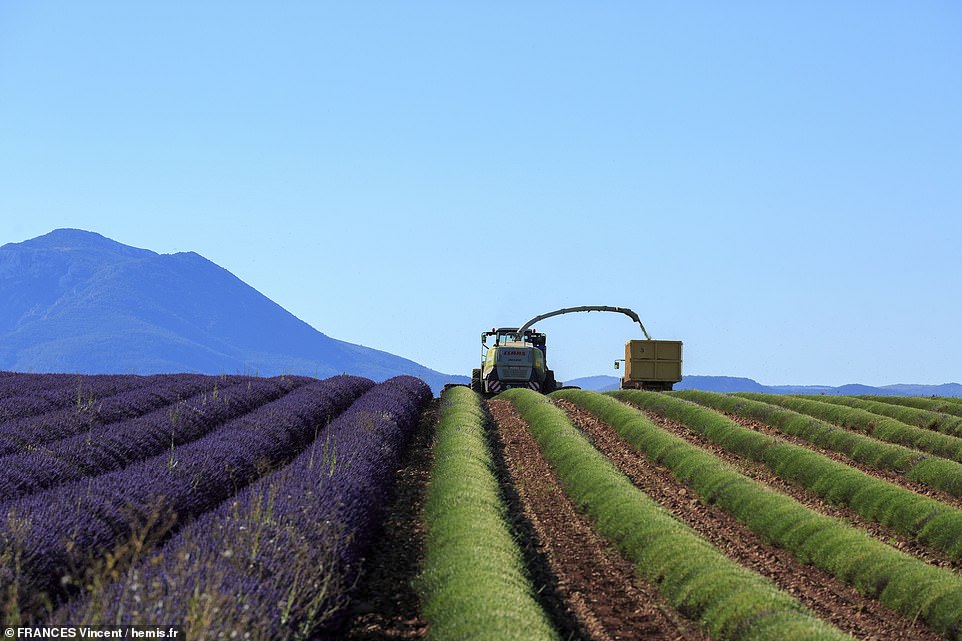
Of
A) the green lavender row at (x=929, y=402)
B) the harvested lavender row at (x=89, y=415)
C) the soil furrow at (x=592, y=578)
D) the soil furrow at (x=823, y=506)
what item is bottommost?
the soil furrow at (x=592, y=578)

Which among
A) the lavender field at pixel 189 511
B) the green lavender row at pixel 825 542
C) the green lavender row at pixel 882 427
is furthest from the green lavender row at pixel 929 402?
the lavender field at pixel 189 511

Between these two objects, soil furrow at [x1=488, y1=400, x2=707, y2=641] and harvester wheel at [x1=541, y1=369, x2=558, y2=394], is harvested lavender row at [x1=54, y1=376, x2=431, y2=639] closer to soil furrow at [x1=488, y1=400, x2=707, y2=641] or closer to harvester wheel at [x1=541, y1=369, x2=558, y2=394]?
soil furrow at [x1=488, y1=400, x2=707, y2=641]

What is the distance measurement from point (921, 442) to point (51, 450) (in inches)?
747

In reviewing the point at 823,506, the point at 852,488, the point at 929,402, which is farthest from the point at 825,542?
the point at 929,402

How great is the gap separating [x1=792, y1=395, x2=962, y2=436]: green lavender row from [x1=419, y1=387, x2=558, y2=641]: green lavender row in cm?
1427

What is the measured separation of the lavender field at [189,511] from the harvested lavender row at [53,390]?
0.10 m

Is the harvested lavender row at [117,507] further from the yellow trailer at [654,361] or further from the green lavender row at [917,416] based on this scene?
the yellow trailer at [654,361]

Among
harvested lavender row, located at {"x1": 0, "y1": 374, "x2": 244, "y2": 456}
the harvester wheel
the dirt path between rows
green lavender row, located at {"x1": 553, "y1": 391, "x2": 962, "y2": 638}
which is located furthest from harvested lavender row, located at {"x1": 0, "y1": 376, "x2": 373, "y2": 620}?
the harvester wheel

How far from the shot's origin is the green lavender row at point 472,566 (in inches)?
349

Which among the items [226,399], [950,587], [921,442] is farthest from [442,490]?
[921,442]

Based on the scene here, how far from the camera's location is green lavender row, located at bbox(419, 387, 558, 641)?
8.88 meters

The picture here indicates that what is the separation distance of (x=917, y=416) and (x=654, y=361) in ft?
43.5

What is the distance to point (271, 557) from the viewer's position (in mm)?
8141

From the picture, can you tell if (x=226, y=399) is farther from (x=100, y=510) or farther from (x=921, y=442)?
(x=921, y=442)
